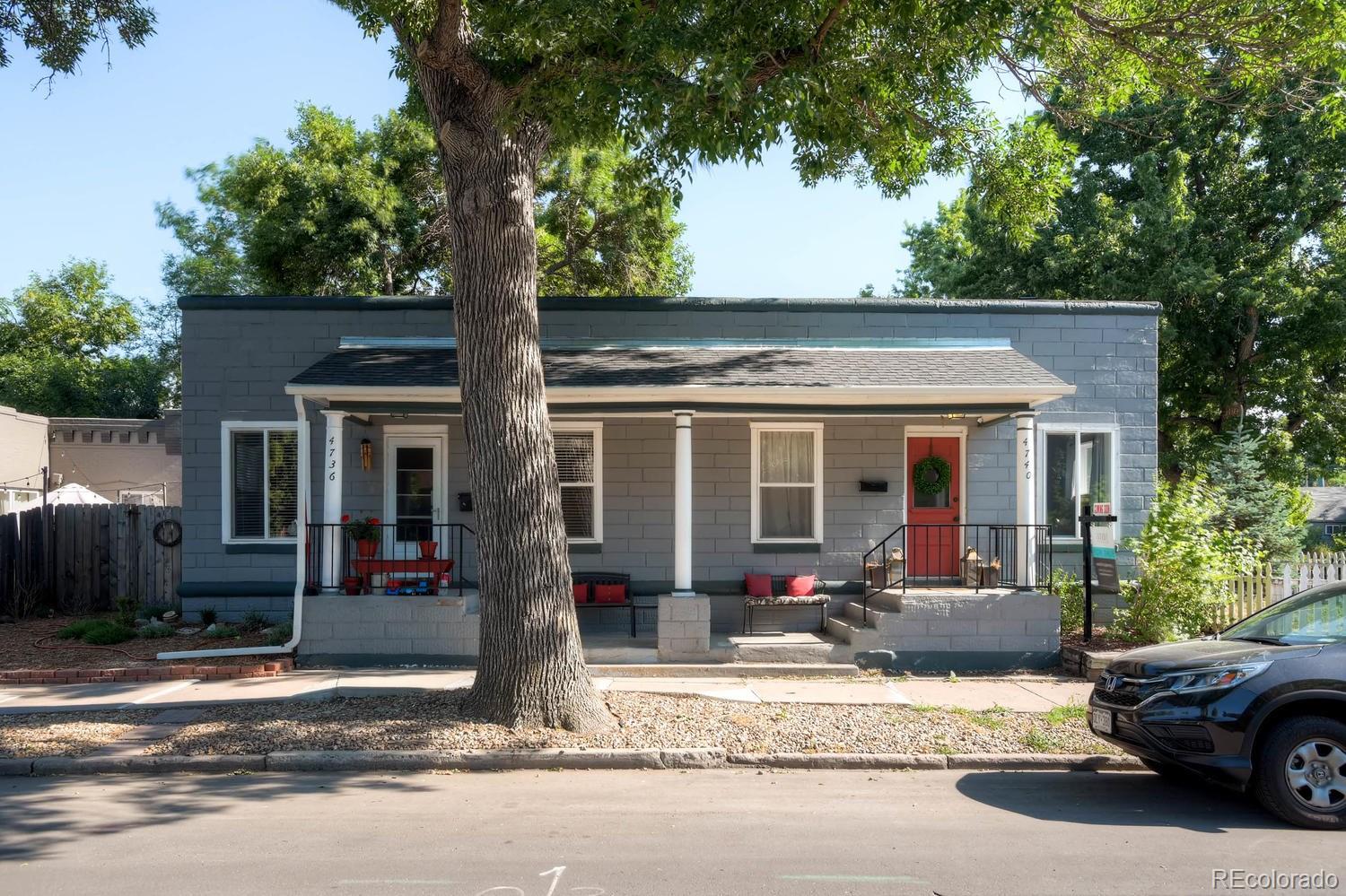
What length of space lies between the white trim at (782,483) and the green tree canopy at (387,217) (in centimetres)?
741

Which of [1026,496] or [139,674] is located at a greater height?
[1026,496]

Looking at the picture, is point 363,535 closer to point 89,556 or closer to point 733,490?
point 733,490

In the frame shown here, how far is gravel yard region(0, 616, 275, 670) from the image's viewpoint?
36.5ft

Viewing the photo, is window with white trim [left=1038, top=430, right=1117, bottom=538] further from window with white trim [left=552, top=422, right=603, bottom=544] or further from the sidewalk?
window with white trim [left=552, top=422, right=603, bottom=544]

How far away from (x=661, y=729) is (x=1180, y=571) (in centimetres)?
679

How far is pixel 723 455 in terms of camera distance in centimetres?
1309

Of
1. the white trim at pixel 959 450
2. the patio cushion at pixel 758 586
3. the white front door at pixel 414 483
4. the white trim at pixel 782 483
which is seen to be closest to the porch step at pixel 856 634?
the patio cushion at pixel 758 586

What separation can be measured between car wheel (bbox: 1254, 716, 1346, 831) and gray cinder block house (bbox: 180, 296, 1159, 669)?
231 inches

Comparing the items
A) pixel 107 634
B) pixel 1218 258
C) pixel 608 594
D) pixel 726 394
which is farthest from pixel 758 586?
pixel 1218 258

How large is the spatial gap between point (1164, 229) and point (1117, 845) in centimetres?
1743

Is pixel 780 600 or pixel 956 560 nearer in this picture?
pixel 780 600

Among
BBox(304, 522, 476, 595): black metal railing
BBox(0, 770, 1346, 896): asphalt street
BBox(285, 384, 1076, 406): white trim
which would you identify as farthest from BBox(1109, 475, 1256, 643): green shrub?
BBox(304, 522, 476, 595): black metal railing

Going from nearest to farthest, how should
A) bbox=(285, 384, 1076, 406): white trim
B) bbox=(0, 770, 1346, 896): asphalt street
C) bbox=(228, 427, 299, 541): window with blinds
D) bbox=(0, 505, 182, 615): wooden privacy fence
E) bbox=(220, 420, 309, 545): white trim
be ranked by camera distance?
bbox=(0, 770, 1346, 896): asphalt street
bbox=(285, 384, 1076, 406): white trim
bbox=(220, 420, 309, 545): white trim
bbox=(228, 427, 299, 541): window with blinds
bbox=(0, 505, 182, 615): wooden privacy fence

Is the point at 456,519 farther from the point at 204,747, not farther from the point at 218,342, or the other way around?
the point at 204,747
